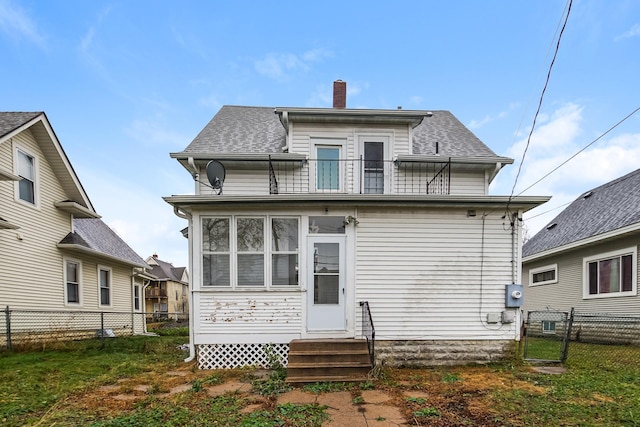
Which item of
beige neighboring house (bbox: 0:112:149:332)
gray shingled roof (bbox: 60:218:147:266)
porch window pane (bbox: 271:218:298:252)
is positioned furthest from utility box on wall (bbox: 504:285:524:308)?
gray shingled roof (bbox: 60:218:147:266)

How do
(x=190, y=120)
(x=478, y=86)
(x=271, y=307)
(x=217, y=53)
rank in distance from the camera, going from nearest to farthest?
1. (x=271, y=307)
2. (x=478, y=86)
3. (x=217, y=53)
4. (x=190, y=120)

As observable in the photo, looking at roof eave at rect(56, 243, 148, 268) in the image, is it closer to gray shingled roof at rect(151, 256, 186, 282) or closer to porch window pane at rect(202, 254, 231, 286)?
porch window pane at rect(202, 254, 231, 286)

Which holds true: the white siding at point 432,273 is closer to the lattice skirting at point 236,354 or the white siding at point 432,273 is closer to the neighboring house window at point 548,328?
the lattice skirting at point 236,354

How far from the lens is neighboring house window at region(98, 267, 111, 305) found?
12206 millimetres

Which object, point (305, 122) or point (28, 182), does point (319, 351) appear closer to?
point (305, 122)

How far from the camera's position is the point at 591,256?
1028 cm

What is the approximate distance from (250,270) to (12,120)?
8180mm

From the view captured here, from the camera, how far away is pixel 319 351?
5902 mm

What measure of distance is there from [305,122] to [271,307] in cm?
488

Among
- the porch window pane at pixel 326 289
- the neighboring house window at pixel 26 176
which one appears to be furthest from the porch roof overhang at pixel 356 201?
the neighboring house window at pixel 26 176

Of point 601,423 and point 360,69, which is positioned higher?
point 360,69

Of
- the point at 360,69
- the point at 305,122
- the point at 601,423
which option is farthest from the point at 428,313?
the point at 360,69

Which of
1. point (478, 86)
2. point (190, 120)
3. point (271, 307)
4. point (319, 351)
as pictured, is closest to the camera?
point (319, 351)

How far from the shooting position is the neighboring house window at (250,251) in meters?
6.54
